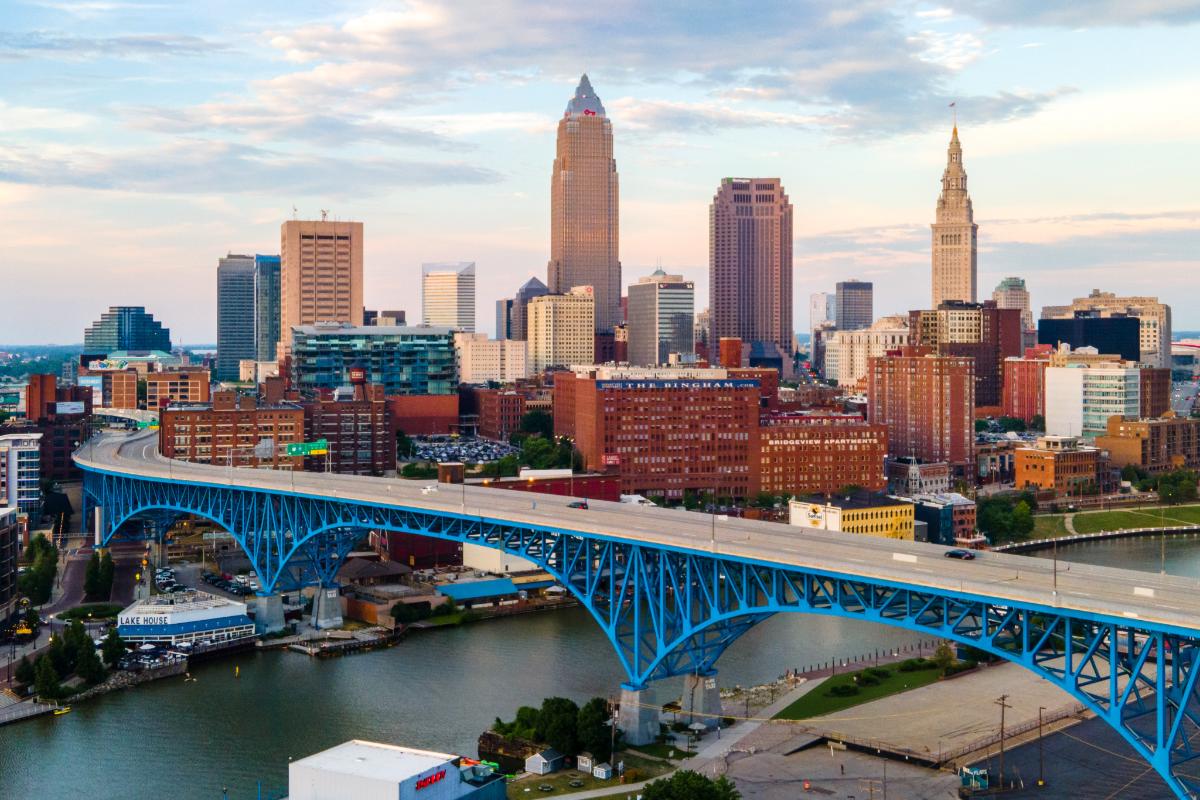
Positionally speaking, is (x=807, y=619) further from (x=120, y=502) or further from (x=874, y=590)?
(x=120, y=502)

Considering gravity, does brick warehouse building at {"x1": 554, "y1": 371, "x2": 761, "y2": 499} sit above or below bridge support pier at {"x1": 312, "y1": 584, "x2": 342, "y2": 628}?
above

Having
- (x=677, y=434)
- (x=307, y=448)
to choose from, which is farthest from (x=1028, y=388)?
(x=307, y=448)

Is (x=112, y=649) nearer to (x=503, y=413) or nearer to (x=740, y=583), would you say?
(x=740, y=583)

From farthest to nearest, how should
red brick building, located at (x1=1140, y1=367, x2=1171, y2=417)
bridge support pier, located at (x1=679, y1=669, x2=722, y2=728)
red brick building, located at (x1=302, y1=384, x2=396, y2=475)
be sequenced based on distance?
red brick building, located at (x1=1140, y1=367, x2=1171, y2=417) < red brick building, located at (x1=302, y1=384, x2=396, y2=475) < bridge support pier, located at (x1=679, y1=669, x2=722, y2=728)

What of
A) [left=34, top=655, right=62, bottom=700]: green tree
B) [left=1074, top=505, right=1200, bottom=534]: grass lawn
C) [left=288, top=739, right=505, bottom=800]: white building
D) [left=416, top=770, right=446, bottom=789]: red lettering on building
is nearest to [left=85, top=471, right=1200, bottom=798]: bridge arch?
[left=288, top=739, right=505, bottom=800]: white building

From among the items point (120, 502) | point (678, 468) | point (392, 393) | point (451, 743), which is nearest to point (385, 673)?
point (451, 743)

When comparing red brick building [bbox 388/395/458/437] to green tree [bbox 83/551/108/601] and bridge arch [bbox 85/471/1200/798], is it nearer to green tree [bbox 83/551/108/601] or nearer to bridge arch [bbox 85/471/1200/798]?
bridge arch [bbox 85/471/1200/798]

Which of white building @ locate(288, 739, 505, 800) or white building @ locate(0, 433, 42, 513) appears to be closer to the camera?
white building @ locate(288, 739, 505, 800)
